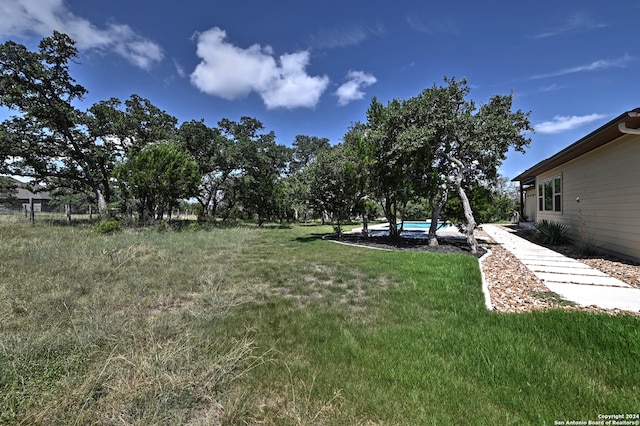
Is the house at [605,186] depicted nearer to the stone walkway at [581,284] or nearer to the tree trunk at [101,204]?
the stone walkway at [581,284]

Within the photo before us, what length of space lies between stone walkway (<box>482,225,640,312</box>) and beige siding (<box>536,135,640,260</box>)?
128 centimetres

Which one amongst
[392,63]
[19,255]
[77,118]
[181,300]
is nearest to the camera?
[181,300]

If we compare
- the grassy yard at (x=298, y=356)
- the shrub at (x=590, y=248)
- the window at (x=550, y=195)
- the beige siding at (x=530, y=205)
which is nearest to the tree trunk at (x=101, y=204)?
the grassy yard at (x=298, y=356)

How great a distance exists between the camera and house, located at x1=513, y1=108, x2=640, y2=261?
608 centimetres

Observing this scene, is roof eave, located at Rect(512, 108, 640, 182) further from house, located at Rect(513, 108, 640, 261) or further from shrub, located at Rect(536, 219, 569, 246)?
shrub, located at Rect(536, 219, 569, 246)

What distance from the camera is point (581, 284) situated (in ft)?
15.1

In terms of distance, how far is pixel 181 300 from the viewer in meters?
4.02

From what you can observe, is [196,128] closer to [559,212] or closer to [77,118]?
[77,118]

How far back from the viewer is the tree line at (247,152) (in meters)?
8.03

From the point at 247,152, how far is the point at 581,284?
18804 mm

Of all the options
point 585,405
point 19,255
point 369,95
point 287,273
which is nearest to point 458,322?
point 585,405

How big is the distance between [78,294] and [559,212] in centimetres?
1493

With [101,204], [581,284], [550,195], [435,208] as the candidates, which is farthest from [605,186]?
[101,204]

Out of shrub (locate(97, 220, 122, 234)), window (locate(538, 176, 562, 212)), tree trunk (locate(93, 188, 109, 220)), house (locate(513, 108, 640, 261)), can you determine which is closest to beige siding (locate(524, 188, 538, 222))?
window (locate(538, 176, 562, 212))
